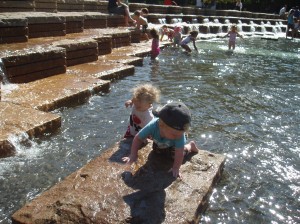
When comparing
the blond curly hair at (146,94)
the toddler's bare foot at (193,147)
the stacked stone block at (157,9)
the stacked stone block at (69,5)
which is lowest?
the toddler's bare foot at (193,147)

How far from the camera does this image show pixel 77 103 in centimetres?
545

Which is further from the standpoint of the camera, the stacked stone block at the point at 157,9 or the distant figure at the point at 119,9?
the stacked stone block at the point at 157,9

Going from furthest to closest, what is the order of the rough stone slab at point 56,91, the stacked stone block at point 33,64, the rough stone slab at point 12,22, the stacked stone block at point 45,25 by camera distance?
the stacked stone block at point 45,25, the rough stone slab at point 12,22, the stacked stone block at point 33,64, the rough stone slab at point 56,91

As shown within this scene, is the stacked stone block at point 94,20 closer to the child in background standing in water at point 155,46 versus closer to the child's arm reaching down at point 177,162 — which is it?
the child in background standing in water at point 155,46

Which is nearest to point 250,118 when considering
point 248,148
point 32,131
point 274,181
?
point 248,148

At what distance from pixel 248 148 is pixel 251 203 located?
4.13 ft

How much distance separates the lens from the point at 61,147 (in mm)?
3961

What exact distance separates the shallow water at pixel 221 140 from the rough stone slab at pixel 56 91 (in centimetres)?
18

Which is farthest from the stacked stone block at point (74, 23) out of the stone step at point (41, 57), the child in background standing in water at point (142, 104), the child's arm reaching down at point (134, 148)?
the child's arm reaching down at point (134, 148)

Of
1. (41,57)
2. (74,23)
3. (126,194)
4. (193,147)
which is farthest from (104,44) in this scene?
(126,194)

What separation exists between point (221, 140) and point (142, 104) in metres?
1.54

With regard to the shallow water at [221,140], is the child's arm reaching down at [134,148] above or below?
above

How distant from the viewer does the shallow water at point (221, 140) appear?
3.11m

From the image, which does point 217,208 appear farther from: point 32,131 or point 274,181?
point 32,131
